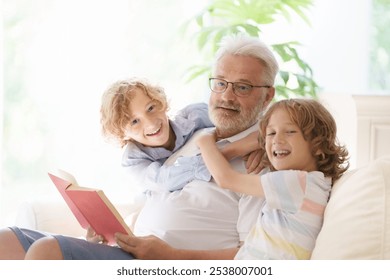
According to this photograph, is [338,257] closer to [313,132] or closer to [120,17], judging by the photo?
[313,132]

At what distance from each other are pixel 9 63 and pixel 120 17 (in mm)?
643

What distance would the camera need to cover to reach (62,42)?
12.9ft

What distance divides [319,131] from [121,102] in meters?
0.71

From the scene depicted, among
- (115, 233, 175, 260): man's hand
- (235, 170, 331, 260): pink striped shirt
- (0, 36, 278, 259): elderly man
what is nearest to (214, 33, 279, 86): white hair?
(0, 36, 278, 259): elderly man

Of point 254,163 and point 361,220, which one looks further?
point 254,163

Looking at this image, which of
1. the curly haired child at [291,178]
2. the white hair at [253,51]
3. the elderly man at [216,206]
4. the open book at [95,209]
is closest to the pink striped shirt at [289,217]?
the curly haired child at [291,178]

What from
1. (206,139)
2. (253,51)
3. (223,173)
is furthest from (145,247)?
(253,51)

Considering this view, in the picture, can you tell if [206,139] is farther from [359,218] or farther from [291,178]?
[359,218]

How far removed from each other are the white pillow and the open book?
0.54m

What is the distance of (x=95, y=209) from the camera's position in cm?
199

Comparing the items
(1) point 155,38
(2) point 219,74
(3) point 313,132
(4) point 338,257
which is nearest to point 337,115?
(1) point 155,38

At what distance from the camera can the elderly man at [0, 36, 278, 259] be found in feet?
6.69

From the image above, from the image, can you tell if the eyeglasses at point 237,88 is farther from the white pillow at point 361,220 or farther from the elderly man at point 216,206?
the white pillow at point 361,220

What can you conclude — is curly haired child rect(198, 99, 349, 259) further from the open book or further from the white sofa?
the open book
